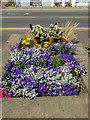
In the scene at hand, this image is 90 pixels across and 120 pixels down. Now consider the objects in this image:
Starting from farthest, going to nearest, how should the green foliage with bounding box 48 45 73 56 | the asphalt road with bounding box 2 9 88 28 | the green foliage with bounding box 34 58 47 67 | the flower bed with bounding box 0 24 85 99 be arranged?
1. the asphalt road with bounding box 2 9 88 28
2. the green foliage with bounding box 48 45 73 56
3. the green foliage with bounding box 34 58 47 67
4. the flower bed with bounding box 0 24 85 99

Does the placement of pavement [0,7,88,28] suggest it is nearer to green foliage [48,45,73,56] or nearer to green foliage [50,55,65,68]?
green foliage [48,45,73,56]

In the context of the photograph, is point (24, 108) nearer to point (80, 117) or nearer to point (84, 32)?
Result: point (80, 117)

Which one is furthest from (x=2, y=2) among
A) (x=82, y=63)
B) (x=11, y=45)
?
(x=82, y=63)

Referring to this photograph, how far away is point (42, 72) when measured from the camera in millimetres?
3822

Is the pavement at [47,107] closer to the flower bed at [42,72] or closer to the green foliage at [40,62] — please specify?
the flower bed at [42,72]

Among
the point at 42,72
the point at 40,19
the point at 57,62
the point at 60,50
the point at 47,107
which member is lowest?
the point at 47,107

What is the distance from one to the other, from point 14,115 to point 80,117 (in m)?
1.19

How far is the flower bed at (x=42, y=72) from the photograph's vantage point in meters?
3.45

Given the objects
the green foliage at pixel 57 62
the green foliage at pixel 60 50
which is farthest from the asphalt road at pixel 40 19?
the green foliage at pixel 57 62

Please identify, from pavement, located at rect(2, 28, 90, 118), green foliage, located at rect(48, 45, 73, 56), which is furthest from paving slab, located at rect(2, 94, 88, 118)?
green foliage, located at rect(48, 45, 73, 56)

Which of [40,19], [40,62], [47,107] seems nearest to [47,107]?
[47,107]

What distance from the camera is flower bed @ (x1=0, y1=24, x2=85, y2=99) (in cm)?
345

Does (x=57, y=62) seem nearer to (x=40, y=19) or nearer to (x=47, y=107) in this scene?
(x=47, y=107)

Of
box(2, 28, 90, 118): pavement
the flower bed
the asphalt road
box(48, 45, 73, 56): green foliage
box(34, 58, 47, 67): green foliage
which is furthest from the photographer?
the asphalt road
